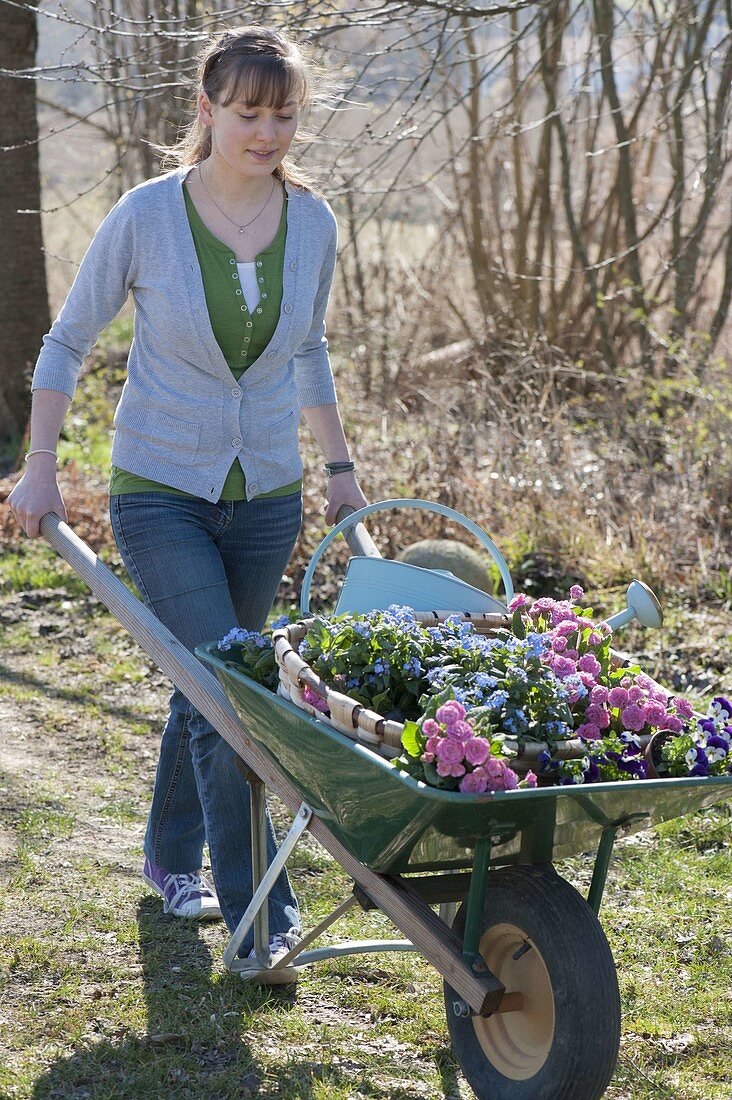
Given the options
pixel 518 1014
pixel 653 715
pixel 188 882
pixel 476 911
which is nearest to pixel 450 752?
pixel 476 911

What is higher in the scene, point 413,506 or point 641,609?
point 413,506

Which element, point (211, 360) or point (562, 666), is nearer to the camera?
point (562, 666)

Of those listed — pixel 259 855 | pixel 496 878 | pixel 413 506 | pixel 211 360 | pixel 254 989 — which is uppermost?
pixel 211 360

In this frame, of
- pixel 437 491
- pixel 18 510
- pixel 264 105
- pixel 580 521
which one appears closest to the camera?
pixel 264 105

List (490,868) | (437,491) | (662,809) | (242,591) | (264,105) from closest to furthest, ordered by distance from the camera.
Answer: (662,809) < (490,868) < (264,105) < (242,591) < (437,491)

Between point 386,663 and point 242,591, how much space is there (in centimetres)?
83

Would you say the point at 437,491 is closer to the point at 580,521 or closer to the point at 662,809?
the point at 580,521

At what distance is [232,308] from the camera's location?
2623 millimetres

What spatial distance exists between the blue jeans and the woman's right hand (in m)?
0.15

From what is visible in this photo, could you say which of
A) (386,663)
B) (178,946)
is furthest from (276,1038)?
(386,663)

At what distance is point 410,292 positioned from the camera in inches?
358

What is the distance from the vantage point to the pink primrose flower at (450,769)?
179cm

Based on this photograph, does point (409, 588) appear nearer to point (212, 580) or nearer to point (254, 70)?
point (212, 580)

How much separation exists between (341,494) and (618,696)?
1.05 m
